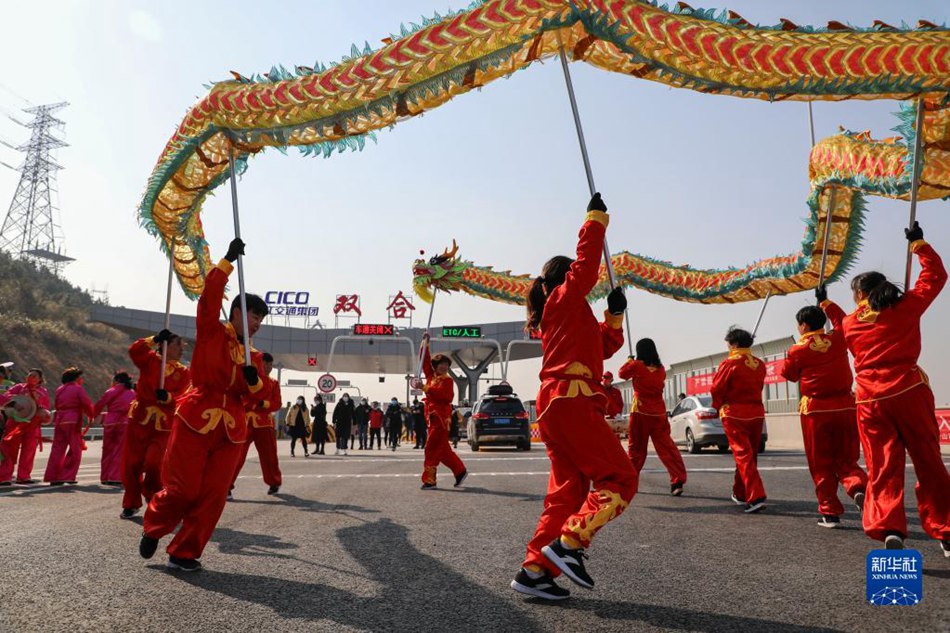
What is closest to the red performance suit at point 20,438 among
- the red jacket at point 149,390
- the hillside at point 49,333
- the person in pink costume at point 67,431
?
the person in pink costume at point 67,431

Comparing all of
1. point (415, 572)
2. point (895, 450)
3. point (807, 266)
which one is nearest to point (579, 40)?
point (895, 450)

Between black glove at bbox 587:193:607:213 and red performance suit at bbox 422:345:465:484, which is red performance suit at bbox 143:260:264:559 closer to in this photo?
black glove at bbox 587:193:607:213

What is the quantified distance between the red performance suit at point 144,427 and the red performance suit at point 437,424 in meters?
3.68

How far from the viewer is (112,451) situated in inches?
414

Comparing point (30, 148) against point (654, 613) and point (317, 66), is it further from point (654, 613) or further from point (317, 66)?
point (654, 613)

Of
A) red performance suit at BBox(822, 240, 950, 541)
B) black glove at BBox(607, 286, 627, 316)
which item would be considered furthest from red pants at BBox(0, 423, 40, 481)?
red performance suit at BBox(822, 240, 950, 541)

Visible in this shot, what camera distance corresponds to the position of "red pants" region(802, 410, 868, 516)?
6203 millimetres

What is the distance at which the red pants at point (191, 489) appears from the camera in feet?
14.8


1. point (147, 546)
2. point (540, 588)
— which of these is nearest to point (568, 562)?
point (540, 588)

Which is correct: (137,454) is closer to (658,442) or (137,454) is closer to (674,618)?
(674,618)

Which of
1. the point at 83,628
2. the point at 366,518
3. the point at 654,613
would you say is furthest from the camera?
the point at 366,518

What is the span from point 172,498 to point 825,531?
16.6ft

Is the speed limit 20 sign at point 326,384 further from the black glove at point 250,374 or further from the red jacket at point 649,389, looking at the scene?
the black glove at point 250,374

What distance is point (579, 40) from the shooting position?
6172 mm
